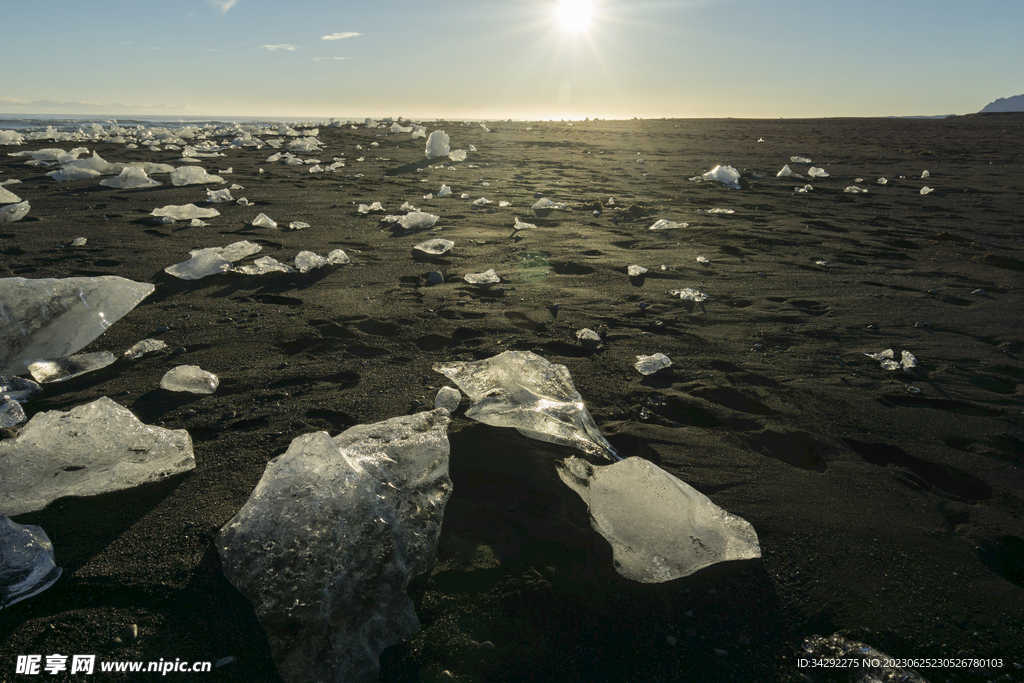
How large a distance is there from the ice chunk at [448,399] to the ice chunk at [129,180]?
6.32 m

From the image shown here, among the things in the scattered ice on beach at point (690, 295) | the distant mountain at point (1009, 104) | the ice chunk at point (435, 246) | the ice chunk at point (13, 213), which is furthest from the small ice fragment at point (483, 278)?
the distant mountain at point (1009, 104)

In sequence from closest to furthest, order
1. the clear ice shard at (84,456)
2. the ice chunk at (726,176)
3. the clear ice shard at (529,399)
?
1. the clear ice shard at (84,456)
2. the clear ice shard at (529,399)
3. the ice chunk at (726,176)

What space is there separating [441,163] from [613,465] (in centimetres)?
865

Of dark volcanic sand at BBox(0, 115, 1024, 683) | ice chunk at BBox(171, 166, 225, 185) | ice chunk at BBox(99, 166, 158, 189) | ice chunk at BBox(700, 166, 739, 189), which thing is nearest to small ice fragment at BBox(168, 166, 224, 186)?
ice chunk at BBox(171, 166, 225, 185)

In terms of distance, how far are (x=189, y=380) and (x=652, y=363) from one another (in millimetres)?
1980

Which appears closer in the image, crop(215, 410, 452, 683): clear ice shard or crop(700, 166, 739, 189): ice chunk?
crop(215, 410, 452, 683): clear ice shard

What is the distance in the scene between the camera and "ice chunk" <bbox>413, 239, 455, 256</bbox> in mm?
3916

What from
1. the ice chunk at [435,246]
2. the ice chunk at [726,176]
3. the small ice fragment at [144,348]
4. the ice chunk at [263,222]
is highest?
the ice chunk at [726,176]

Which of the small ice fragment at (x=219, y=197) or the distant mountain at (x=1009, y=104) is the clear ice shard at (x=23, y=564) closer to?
the small ice fragment at (x=219, y=197)

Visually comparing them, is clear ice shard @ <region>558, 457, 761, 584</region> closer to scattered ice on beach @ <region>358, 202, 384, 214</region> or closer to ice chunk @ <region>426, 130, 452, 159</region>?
scattered ice on beach @ <region>358, 202, 384, 214</region>

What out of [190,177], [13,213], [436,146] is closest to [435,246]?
[13,213]

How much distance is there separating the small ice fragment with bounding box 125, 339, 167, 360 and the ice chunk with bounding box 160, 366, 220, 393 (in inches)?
14.1

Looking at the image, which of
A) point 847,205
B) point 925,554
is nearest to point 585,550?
point 925,554

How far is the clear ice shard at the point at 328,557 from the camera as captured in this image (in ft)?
3.61
